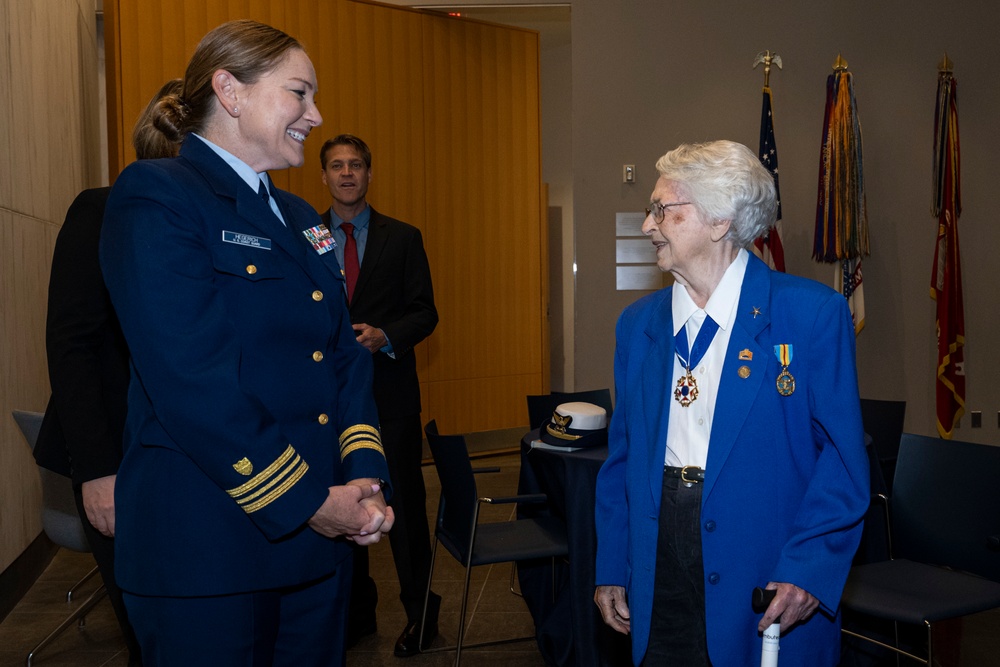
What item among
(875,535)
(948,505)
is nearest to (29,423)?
(875,535)

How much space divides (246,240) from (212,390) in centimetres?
27

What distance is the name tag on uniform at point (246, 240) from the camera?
148 centimetres

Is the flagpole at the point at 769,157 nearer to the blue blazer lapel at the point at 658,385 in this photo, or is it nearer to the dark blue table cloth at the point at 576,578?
the dark blue table cloth at the point at 576,578

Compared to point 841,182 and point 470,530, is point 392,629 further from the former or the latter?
point 841,182

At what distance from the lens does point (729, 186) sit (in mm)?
1871

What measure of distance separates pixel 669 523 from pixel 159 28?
547 centimetres

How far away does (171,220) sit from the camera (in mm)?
1418

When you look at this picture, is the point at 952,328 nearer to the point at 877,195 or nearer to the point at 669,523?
the point at 877,195

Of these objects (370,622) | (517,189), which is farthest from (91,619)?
(517,189)

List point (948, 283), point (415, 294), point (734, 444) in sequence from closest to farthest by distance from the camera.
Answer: point (734, 444), point (415, 294), point (948, 283)

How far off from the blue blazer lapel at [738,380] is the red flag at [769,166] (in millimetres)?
4282

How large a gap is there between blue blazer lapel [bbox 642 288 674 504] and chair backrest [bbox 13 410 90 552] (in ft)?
7.83

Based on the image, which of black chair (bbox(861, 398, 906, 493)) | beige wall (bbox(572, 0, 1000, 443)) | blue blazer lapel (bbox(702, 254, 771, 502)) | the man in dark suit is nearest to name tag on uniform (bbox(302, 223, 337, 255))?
blue blazer lapel (bbox(702, 254, 771, 502))

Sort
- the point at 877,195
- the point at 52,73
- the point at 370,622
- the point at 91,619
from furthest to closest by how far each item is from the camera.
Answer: the point at 877,195 → the point at 52,73 → the point at 91,619 → the point at 370,622
